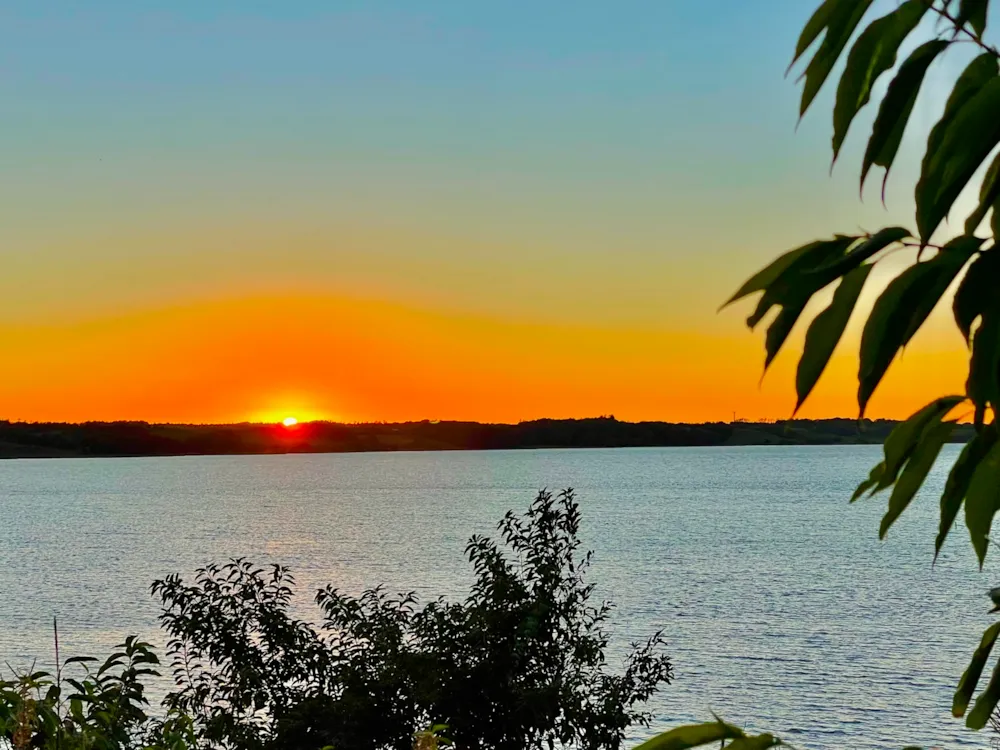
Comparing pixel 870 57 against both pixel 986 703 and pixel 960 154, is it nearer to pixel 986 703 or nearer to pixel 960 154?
pixel 960 154

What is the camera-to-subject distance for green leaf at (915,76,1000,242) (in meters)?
0.88

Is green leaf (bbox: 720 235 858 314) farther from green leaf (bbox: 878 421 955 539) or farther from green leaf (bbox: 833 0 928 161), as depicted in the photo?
green leaf (bbox: 878 421 955 539)

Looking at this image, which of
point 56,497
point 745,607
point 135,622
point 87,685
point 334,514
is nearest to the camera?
point 87,685

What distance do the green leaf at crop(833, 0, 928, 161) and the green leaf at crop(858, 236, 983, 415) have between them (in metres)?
0.21

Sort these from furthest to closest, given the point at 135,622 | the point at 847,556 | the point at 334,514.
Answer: the point at 334,514, the point at 847,556, the point at 135,622

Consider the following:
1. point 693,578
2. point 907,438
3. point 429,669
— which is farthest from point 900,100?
point 693,578

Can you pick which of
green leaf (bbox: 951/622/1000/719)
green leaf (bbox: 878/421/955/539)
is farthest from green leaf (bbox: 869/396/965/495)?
green leaf (bbox: 951/622/1000/719)

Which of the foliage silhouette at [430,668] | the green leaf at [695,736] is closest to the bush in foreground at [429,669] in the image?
the foliage silhouette at [430,668]

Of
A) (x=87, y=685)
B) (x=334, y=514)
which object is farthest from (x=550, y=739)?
(x=334, y=514)

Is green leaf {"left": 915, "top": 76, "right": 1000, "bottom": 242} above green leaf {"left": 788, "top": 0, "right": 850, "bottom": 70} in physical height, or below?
below

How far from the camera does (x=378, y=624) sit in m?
13.6

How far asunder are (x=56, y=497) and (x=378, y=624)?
568ft

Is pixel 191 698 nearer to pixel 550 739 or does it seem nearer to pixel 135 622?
pixel 550 739

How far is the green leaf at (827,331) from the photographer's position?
912 millimetres
